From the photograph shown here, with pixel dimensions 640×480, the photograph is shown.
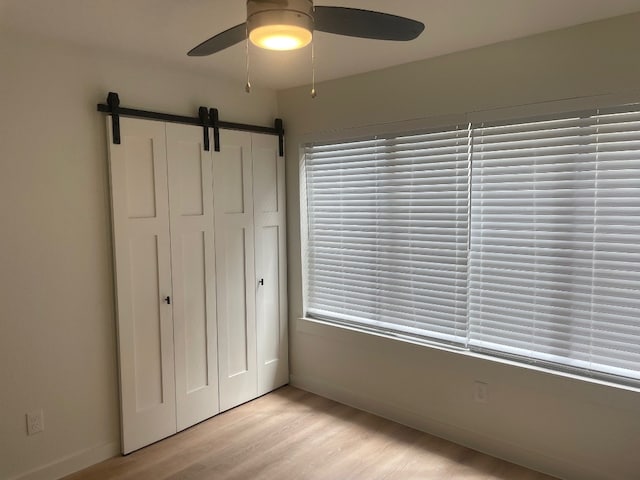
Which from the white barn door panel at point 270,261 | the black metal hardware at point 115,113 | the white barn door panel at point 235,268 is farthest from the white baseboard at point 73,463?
the black metal hardware at point 115,113

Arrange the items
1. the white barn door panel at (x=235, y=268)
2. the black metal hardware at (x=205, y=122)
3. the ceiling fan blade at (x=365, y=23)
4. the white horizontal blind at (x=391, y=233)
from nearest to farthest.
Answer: the ceiling fan blade at (x=365, y=23), the white horizontal blind at (x=391, y=233), the black metal hardware at (x=205, y=122), the white barn door panel at (x=235, y=268)

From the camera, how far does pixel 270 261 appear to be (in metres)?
3.67

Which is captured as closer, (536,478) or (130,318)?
(536,478)

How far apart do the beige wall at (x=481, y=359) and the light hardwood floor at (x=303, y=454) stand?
0.51 feet

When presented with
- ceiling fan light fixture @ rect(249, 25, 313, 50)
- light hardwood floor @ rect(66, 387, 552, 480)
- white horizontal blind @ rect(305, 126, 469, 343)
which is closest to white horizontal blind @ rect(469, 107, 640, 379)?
white horizontal blind @ rect(305, 126, 469, 343)

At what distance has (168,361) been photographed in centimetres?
304

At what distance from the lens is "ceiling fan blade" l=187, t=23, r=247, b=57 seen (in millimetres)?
1790

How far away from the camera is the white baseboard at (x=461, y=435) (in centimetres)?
253

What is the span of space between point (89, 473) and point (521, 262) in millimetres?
2668

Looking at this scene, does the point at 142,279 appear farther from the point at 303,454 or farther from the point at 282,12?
the point at 282,12

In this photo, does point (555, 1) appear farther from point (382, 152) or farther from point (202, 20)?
point (202, 20)

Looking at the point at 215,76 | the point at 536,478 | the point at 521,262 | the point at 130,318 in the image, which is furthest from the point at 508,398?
the point at 215,76

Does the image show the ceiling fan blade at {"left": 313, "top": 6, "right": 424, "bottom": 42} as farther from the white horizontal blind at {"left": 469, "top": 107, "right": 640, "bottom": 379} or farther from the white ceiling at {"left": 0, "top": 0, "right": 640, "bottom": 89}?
the white horizontal blind at {"left": 469, "top": 107, "right": 640, "bottom": 379}

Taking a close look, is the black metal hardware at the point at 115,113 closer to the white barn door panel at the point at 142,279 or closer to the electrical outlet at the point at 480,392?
the white barn door panel at the point at 142,279
